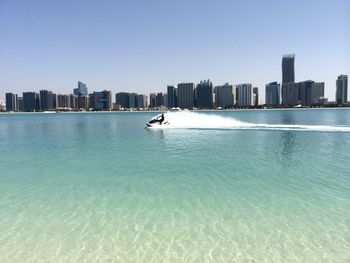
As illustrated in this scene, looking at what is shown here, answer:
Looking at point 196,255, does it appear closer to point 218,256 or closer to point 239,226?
point 218,256

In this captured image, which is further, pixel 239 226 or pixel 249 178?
pixel 249 178

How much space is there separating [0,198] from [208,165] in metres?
13.0

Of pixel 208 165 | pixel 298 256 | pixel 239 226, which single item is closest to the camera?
pixel 298 256

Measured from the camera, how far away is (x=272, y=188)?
48.6 feet

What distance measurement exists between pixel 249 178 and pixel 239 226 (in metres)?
7.32

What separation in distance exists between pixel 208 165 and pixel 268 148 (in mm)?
11771

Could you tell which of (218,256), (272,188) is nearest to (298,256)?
(218,256)

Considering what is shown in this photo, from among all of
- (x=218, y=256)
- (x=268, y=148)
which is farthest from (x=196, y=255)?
(x=268, y=148)

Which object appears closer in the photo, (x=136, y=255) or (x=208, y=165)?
(x=136, y=255)

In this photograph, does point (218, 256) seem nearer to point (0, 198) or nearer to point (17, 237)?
point (17, 237)

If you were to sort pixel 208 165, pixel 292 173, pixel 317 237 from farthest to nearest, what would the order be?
pixel 208 165 < pixel 292 173 < pixel 317 237

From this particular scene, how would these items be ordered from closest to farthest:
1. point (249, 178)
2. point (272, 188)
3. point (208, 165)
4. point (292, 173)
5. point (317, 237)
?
point (317, 237), point (272, 188), point (249, 178), point (292, 173), point (208, 165)

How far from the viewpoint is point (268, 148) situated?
30.2 m

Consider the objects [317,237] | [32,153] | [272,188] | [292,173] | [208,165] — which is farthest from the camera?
[32,153]
